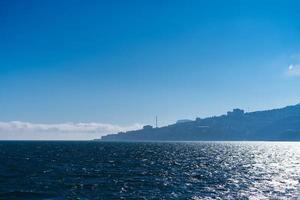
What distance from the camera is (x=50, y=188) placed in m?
66.5

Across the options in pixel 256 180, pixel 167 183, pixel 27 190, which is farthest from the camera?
pixel 256 180

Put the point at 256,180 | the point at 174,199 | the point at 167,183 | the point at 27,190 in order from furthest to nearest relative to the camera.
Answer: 1. the point at 256,180
2. the point at 167,183
3. the point at 27,190
4. the point at 174,199

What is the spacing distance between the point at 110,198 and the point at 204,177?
111 feet

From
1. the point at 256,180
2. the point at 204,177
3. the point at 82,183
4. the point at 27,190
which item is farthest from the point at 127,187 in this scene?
the point at 256,180

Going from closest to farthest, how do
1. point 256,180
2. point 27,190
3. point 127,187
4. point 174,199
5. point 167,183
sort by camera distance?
1. point 174,199
2. point 27,190
3. point 127,187
4. point 167,183
5. point 256,180

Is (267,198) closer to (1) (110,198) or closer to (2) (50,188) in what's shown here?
(1) (110,198)

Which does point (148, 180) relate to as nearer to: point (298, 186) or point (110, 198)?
point (110, 198)

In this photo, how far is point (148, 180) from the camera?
79.8 m

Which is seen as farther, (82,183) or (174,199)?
(82,183)

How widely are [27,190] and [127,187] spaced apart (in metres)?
17.5

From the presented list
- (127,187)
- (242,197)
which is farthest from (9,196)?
(242,197)

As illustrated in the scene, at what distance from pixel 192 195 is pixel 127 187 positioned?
526 inches

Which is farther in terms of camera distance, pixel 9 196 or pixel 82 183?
pixel 82 183

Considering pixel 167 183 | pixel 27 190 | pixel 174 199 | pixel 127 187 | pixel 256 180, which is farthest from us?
pixel 256 180
